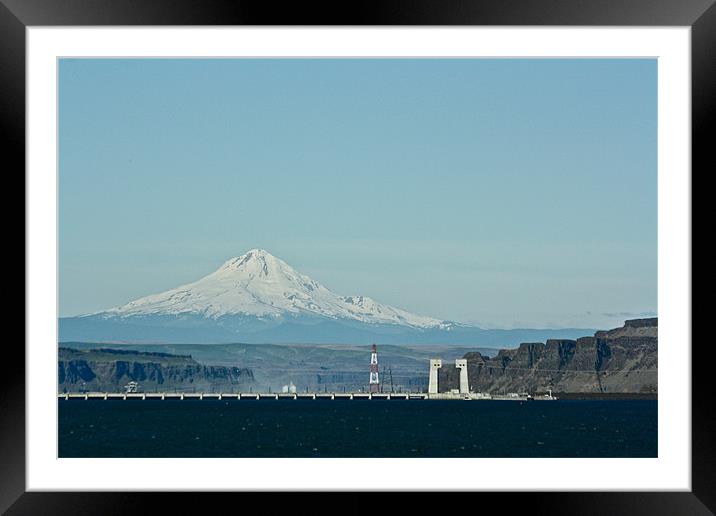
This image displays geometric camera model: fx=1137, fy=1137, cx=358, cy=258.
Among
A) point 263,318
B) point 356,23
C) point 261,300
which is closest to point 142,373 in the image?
point 263,318

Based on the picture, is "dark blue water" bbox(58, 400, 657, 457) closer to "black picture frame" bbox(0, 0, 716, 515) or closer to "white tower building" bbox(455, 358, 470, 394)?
"white tower building" bbox(455, 358, 470, 394)

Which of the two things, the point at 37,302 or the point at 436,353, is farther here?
the point at 436,353

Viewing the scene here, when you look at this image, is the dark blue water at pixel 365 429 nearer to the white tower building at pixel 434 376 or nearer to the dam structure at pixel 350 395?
the dam structure at pixel 350 395

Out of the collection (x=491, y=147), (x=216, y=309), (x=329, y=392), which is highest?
(x=491, y=147)

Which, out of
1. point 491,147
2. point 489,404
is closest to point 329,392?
point 489,404

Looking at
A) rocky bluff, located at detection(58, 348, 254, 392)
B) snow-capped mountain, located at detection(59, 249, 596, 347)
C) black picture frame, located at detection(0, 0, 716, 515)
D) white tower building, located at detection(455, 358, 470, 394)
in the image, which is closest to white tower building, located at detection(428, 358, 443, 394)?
white tower building, located at detection(455, 358, 470, 394)

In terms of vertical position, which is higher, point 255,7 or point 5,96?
point 255,7

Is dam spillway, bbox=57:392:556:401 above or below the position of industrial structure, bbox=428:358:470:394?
below

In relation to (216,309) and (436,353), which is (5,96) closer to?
(436,353)
